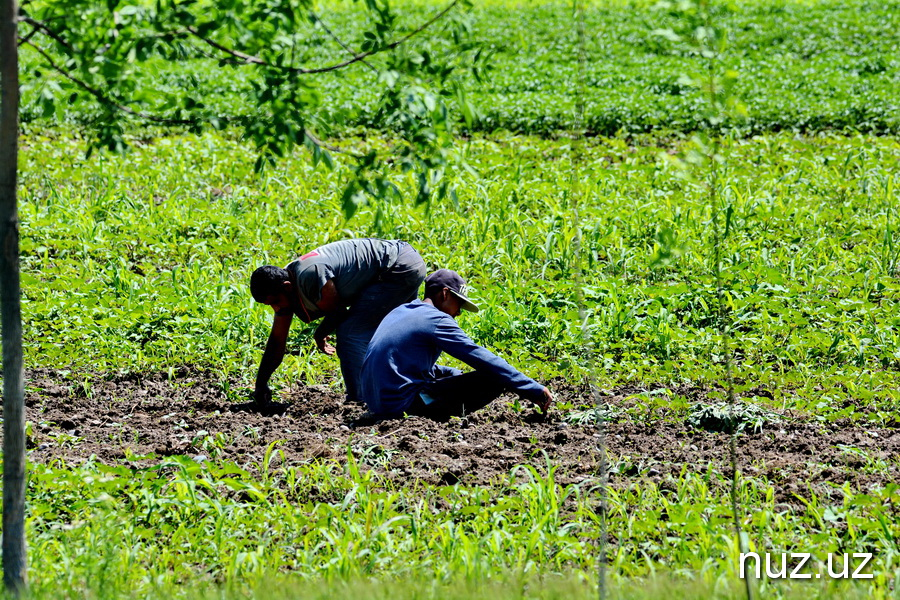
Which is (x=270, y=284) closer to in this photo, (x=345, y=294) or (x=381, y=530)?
(x=345, y=294)

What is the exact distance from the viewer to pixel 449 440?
17.8 feet

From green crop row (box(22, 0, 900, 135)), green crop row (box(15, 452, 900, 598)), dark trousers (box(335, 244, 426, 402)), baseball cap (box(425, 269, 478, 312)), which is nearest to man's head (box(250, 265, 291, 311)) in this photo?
dark trousers (box(335, 244, 426, 402))

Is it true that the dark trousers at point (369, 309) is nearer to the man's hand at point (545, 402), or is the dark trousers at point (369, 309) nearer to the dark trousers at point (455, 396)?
the dark trousers at point (455, 396)

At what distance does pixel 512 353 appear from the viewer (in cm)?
689

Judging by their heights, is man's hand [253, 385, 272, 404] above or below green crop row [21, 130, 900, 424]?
below

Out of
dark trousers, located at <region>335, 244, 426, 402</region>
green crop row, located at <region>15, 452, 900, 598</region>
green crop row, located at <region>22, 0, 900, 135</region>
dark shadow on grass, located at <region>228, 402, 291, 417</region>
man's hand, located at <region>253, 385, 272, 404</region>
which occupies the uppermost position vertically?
green crop row, located at <region>22, 0, 900, 135</region>

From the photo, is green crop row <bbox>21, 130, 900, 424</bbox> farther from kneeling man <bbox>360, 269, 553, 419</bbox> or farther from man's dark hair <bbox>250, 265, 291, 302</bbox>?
man's dark hair <bbox>250, 265, 291, 302</bbox>

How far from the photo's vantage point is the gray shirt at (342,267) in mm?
6129

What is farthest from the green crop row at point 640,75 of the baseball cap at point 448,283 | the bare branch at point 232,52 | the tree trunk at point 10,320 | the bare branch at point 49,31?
the tree trunk at point 10,320

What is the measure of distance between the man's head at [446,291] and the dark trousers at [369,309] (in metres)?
0.58

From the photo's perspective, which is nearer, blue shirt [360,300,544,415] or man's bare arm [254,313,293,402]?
blue shirt [360,300,544,415]

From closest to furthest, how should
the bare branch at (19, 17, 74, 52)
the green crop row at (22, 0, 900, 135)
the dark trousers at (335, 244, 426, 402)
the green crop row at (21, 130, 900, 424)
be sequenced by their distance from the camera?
the bare branch at (19, 17, 74, 52) < the dark trousers at (335, 244, 426, 402) < the green crop row at (21, 130, 900, 424) < the green crop row at (22, 0, 900, 135)

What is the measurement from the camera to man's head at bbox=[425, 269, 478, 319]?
590 cm

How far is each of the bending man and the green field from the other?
0.33m
